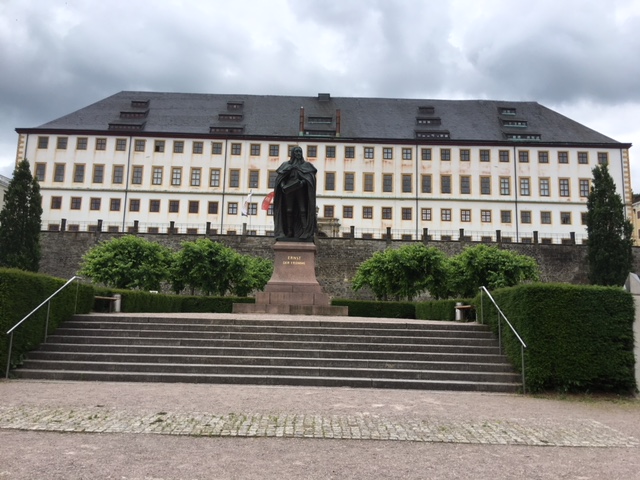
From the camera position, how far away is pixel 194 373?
10969 mm

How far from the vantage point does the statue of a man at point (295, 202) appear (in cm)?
1955

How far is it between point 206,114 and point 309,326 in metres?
50.6

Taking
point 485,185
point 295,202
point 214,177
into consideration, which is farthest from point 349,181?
point 295,202

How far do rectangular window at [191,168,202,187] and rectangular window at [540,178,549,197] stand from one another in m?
33.5

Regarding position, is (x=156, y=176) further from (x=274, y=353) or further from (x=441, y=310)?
(x=274, y=353)

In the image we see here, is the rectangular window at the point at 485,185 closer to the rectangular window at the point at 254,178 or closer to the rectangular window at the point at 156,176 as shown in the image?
the rectangular window at the point at 254,178

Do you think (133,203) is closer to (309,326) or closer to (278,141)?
(278,141)

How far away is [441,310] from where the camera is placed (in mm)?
19469

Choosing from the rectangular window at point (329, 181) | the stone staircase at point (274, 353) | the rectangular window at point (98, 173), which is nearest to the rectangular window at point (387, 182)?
the rectangular window at point (329, 181)

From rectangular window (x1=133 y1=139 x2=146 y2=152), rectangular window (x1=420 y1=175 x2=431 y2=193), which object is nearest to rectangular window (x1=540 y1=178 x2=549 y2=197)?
rectangular window (x1=420 y1=175 x2=431 y2=193)

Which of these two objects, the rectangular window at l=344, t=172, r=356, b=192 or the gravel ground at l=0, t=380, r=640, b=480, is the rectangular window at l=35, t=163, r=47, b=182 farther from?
Result: the gravel ground at l=0, t=380, r=640, b=480

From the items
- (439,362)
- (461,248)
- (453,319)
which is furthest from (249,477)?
(461,248)

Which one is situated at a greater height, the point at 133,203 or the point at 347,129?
the point at 347,129

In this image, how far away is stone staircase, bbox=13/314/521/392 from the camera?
1073 centimetres
